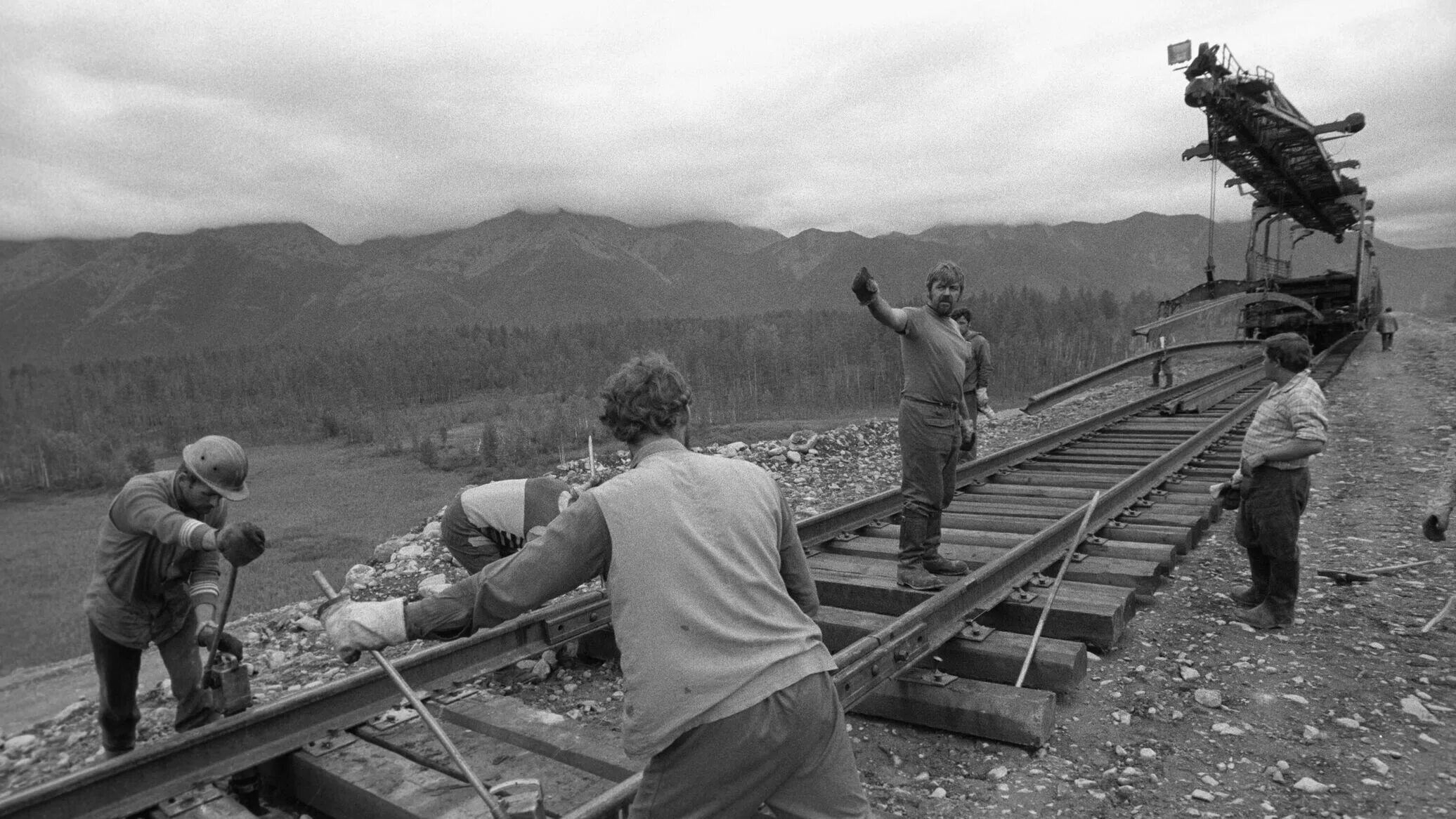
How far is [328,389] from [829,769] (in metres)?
76.6

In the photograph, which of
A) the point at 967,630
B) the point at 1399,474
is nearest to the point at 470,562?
the point at 967,630

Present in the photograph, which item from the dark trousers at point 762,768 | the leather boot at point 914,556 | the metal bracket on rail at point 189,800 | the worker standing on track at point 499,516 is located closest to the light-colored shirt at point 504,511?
the worker standing on track at point 499,516

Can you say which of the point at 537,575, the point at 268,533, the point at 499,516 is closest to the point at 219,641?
the point at 499,516

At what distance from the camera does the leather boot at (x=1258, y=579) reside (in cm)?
478

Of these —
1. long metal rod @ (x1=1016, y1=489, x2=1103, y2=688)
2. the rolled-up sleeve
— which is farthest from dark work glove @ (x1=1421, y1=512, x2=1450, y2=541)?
the rolled-up sleeve

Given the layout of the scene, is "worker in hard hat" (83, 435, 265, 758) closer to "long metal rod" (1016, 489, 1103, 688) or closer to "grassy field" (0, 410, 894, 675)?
"grassy field" (0, 410, 894, 675)

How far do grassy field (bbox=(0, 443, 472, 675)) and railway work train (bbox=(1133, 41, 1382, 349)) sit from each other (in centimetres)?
1653

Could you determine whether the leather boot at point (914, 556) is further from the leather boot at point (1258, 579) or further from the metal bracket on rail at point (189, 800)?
the metal bracket on rail at point (189, 800)

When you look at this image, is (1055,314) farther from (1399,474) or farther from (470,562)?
(470,562)

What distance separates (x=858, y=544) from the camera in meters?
6.01

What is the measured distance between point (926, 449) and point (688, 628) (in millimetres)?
3088

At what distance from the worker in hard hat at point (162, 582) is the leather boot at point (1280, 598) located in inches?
209

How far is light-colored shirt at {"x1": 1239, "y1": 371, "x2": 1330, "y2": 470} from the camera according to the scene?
438cm

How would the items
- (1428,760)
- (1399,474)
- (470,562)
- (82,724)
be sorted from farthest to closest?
(1399,474), (82,724), (470,562), (1428,760)
